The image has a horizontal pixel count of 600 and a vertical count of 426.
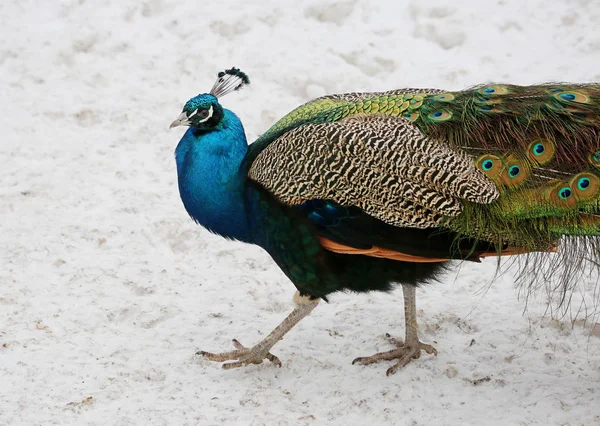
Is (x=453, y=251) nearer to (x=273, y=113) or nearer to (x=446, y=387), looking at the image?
(x=446, y=387)

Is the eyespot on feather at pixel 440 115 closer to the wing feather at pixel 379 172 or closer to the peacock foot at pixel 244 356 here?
the wing feather at pixel 379 172

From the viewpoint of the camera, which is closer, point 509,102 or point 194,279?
point 509,102

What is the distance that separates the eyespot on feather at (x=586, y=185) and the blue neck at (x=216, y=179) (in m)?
1.44

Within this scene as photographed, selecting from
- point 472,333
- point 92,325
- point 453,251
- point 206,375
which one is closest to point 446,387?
point 472,333

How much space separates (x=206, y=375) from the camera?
383 cm

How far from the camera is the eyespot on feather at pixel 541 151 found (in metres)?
3.17

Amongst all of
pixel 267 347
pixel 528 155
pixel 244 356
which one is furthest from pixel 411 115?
pixel 244 356

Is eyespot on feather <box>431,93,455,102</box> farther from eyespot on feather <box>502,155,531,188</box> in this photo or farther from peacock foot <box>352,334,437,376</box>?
peacock foot <box>352,334,437,376</box>

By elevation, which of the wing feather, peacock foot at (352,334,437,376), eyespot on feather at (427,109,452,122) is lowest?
peacock foot at (352,334,437,376)

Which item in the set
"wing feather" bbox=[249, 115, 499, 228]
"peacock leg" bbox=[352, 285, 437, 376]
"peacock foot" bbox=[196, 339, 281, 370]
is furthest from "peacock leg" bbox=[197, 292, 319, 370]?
"wing feather" bbox=[249, 115, 499, 228]

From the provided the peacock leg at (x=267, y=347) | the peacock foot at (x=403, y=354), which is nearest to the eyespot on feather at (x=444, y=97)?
the peacock leg at (x=267, y=347)

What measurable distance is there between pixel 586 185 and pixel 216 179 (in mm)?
1599

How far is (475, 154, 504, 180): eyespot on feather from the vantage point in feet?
10.5

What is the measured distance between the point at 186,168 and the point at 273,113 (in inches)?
81.0
